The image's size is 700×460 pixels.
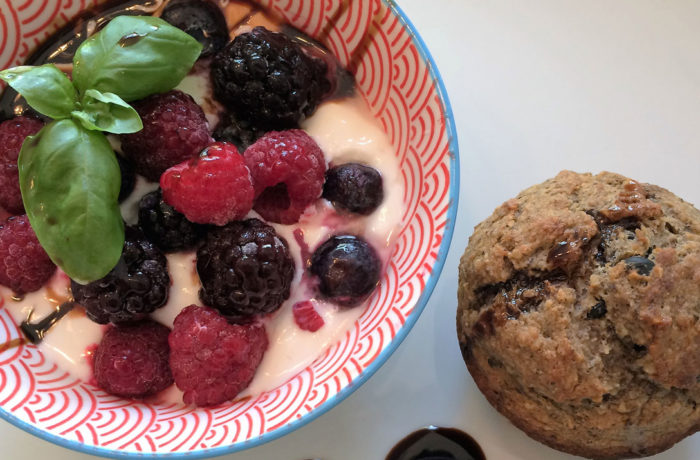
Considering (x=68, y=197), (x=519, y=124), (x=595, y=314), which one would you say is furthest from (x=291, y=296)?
(x=519, y=124)

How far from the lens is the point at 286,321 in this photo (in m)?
1.35

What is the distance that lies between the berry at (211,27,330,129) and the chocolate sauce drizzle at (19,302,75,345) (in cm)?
57

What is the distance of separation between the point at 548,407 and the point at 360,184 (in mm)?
585

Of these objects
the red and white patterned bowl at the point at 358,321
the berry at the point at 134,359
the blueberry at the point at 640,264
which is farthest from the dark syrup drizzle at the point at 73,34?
the blueberry at the point at 640,264

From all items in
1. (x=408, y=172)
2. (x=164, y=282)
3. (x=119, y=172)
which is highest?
(x=408, y=172)

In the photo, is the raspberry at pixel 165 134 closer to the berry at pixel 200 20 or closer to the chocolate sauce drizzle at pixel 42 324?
the berry at pixel 200 20

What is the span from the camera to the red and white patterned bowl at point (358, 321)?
121cm

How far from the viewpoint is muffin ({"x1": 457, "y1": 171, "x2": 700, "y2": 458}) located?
3.67 feet

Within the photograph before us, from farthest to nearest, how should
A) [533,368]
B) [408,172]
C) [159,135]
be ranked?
[408,172]
[159,135]
[533,368]

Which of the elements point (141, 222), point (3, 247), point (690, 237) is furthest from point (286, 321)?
point (690, 237)

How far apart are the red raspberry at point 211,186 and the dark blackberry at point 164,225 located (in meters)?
0.03

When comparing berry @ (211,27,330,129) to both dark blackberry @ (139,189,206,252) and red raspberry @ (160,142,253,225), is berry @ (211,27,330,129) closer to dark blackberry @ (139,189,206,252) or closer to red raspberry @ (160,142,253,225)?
red raspberry @ (160,142,253,225)

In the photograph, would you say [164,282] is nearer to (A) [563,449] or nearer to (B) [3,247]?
(B) [3,247]

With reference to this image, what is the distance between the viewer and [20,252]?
4.20 ft
